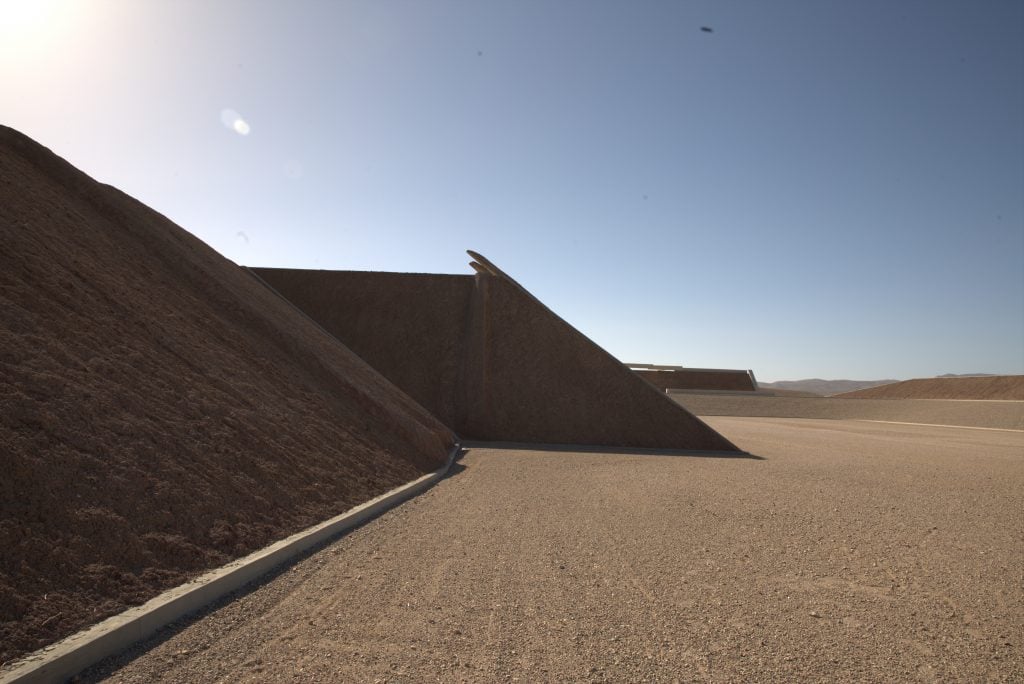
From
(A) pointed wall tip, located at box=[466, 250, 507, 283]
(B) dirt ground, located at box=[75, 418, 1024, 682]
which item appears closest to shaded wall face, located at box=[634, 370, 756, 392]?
(A) pointed wall tip, located at box=[466, 250, 507, 283]

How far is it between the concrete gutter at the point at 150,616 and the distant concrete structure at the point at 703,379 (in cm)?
5458

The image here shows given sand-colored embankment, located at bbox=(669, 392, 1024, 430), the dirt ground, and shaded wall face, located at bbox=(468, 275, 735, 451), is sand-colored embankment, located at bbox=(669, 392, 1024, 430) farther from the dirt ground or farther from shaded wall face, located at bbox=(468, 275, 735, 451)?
the dirt ground

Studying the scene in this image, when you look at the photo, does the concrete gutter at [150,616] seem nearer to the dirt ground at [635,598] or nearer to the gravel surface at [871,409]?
the dirt ground at [635,598]

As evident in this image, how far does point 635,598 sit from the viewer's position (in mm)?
5375

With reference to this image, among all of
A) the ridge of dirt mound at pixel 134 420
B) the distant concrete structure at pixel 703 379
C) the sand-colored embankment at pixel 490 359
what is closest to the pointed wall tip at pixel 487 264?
the sand-colored embankment at pixel 490 359

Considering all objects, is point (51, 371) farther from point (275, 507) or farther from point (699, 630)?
point (699, 630)

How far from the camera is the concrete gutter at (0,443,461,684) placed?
141 inches

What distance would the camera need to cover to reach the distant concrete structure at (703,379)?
195ft

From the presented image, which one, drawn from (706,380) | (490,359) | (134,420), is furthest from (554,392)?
(706,380)

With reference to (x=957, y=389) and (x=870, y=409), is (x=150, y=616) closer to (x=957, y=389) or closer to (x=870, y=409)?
(x=870, y=409)

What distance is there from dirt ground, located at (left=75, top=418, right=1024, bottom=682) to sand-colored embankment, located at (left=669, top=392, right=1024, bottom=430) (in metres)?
32.5

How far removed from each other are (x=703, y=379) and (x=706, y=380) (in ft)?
1.03

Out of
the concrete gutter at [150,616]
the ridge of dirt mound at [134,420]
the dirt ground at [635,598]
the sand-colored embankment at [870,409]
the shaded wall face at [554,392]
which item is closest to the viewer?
the concrete gutter at [150,616]

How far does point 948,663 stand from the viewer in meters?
4.18
